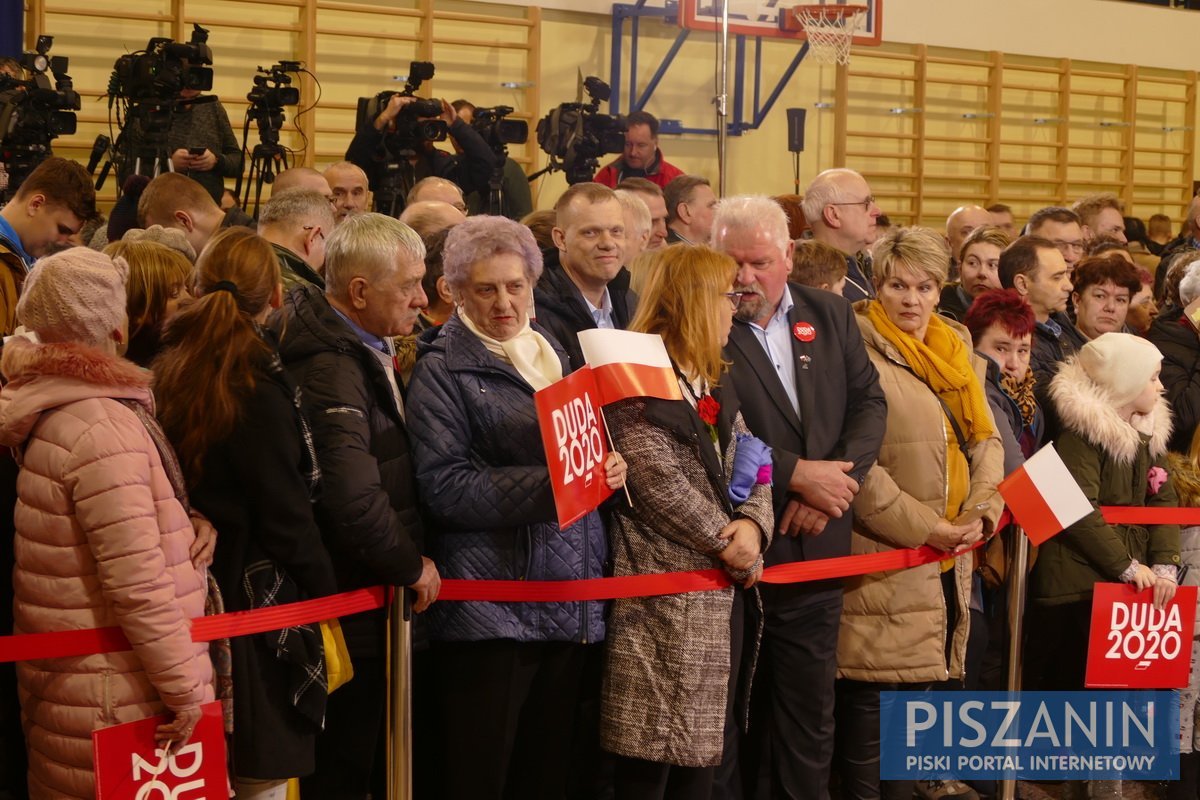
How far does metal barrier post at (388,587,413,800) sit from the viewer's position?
256cm

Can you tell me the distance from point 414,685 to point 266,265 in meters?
0.94

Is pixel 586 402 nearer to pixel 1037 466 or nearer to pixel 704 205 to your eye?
pixel 1037 466

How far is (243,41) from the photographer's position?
799cm

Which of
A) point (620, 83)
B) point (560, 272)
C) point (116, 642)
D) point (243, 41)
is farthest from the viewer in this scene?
point (620, 83)

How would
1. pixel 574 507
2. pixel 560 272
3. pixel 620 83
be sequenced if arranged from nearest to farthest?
1. pixel 574 507
2. pixel 560 272
3. pixel 620 83

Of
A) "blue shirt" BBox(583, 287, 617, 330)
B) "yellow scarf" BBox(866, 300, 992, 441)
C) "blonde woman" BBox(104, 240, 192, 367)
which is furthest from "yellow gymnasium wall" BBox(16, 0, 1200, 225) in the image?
"yellow scarf" BBox(866, 300, 992, 441)

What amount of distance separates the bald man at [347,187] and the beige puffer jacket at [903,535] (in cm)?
276

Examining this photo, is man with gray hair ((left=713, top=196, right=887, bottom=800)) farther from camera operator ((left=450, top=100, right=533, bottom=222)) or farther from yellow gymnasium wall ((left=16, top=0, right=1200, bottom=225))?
yellow gymnasium wall ((left=16, top=0, right=1200, bottom=225))

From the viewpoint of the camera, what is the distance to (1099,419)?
340 cm

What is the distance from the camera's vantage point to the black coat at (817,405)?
117 inches

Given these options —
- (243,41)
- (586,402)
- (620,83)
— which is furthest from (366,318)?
(620,83)

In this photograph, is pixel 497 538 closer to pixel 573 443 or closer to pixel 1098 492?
pixel 573 443

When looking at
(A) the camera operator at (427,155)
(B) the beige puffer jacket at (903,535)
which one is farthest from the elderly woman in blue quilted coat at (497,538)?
(A) the camera operator at (427,155)

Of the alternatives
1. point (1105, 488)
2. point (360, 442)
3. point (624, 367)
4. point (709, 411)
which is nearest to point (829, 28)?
point (1105, 488)
